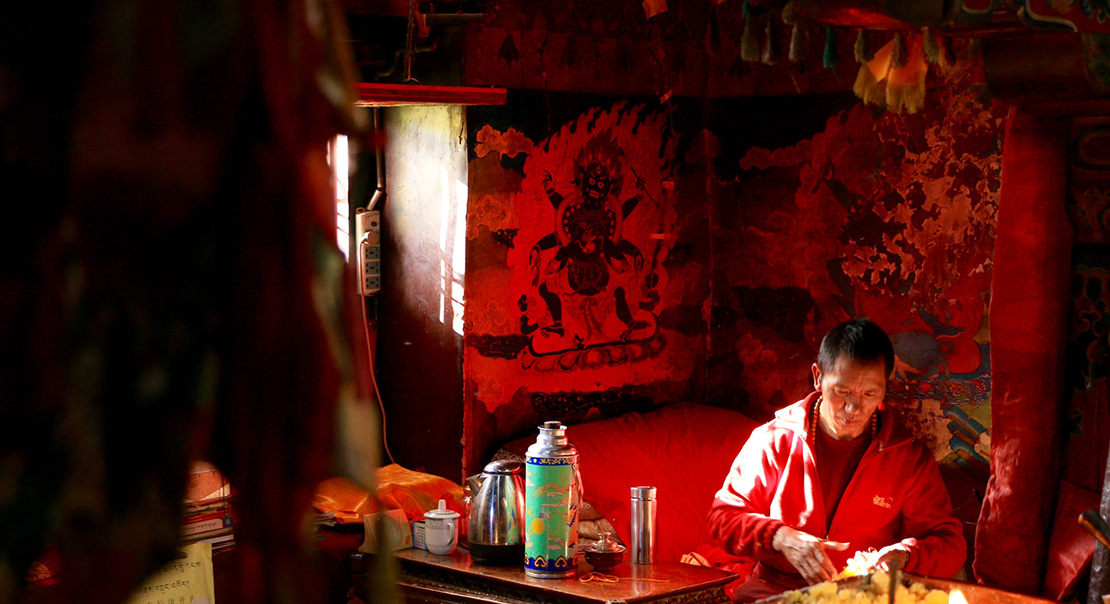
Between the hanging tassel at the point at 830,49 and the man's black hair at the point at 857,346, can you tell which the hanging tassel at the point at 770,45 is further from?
the man's black hair at the point at 857,346

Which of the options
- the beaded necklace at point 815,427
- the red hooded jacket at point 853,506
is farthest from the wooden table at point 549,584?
the beaded necklace at point 815,427

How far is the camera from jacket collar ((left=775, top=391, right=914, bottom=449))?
3.22m

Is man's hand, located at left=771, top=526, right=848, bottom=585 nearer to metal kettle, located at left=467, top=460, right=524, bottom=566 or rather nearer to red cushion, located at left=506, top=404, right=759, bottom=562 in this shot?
metal kettle, located at left=467, top=460, right=524, bottom=566

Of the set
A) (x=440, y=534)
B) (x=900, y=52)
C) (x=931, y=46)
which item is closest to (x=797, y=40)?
(x=900, y=52)

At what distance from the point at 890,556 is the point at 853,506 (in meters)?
0.38

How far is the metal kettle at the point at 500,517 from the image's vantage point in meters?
3.16

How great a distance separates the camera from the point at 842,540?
10.5ft

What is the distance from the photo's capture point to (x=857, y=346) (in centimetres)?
315

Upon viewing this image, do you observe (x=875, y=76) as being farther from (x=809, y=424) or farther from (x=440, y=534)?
(x=440, y=534)

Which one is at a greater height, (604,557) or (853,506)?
(853,506)

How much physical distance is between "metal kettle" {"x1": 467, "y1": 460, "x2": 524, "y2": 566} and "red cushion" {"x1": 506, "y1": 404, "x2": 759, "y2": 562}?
1.46m

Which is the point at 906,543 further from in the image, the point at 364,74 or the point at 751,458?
the point at 364,74

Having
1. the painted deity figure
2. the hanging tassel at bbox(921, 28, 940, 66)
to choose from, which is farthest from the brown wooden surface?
the painted deity figure

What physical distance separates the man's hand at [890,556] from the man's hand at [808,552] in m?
0.10
